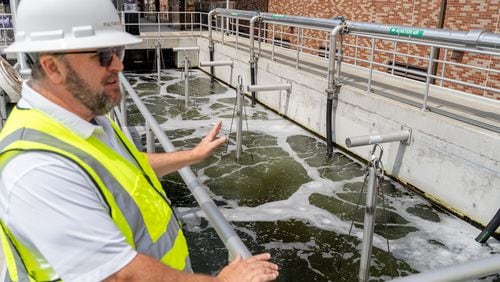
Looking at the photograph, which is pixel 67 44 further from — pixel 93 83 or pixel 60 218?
pixel 60 218

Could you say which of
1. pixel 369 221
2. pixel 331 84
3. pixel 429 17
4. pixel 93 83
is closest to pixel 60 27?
pixel 93 83

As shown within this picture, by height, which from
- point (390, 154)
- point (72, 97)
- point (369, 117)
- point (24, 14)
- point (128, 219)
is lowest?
point (390, 154)

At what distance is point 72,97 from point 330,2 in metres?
13.4

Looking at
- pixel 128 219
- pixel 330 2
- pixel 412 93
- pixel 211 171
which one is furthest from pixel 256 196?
pixel 330 2

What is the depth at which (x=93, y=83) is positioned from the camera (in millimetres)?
1363

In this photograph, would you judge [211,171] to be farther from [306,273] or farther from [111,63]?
[111,63]

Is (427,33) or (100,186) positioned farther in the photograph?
(427,33)

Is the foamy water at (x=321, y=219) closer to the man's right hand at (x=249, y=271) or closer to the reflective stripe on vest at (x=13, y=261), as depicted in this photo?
the man's right hand at (x=249, y=271)

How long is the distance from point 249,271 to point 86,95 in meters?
0.75

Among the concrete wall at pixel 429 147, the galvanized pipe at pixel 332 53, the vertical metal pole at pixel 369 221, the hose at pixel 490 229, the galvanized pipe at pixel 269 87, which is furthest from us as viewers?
the galvanized pipe at pixel 269 87

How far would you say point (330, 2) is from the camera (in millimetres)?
13703

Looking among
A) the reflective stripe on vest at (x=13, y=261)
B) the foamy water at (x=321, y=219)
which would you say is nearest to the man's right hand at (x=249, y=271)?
the reflective stripe on vest at (x=13, y=261)

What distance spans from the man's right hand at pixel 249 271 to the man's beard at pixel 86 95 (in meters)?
0.65

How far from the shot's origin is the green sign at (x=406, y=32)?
6117 millimetres
